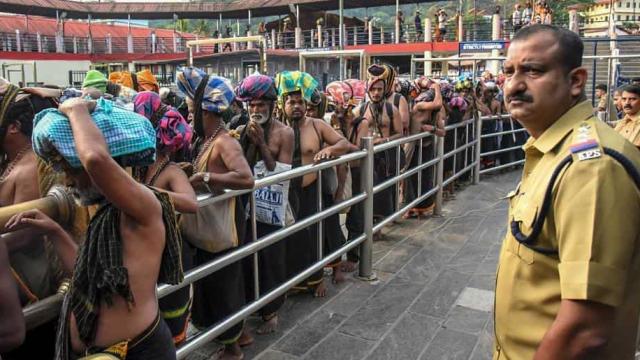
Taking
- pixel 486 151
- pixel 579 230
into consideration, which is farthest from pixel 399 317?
pixel 486 151

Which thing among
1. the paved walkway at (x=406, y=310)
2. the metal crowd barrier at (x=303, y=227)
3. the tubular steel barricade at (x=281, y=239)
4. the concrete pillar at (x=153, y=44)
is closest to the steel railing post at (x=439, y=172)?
the metal crowd barrier at (x=303, y=227)

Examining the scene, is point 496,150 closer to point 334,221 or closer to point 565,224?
point 334,221

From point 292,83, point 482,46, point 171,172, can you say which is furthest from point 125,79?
point 482,46

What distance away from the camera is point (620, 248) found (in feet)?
4.43

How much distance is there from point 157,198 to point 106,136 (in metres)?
0.29

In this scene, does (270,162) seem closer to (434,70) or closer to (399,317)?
(399,317)

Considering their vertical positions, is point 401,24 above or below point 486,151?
above

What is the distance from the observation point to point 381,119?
5934 millimetres

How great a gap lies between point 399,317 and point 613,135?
273 cm

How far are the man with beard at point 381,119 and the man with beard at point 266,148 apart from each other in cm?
199

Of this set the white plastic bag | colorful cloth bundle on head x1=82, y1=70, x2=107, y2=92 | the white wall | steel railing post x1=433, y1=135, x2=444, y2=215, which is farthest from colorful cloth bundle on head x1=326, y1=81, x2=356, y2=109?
the white wall

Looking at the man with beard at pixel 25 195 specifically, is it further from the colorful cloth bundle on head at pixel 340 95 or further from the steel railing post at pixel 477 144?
the steel railing post at pixel 477 144

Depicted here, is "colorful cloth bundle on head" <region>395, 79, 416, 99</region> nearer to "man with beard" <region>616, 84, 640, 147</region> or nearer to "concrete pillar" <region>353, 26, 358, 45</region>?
"man with beard" <region>616, 84, 640, 147</region>

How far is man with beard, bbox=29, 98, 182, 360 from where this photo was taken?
1.60 meters
